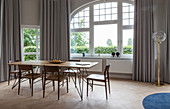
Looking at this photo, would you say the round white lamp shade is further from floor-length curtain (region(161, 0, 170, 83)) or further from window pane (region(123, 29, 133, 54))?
window pane (region(123, 29, 133, 54))

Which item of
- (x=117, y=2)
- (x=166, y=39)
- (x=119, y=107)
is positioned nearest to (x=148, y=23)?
(x=166, y=39)

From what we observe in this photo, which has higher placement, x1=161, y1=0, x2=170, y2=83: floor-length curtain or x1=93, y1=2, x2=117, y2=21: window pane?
x1=93, y1=2, x2=117, y2=21: window pane

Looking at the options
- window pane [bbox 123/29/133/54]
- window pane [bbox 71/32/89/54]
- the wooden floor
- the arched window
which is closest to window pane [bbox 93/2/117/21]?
the arched window

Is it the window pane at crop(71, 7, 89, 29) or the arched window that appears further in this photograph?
the window pane at crop(71, 7, 89, 29)

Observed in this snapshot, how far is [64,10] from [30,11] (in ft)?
4.54

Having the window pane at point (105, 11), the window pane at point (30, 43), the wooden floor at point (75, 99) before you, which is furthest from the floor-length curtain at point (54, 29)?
the wooden floor at point (75, 99)

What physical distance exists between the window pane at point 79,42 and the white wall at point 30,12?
62.3 inches

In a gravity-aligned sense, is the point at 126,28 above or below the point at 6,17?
below

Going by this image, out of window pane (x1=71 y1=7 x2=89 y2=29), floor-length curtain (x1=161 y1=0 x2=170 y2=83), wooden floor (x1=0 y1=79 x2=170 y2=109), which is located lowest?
wooden floor (x1=0 y1=79 x2=170 y2=109)

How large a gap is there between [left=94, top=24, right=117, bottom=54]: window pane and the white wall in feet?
7.86

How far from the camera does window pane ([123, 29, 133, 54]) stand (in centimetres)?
451

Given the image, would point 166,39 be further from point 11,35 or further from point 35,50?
point 11,35

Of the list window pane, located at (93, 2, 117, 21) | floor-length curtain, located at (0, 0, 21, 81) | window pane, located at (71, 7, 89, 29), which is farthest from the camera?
window pane, located at (71, 7, 89, 29)

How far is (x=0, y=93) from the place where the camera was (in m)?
3.11
